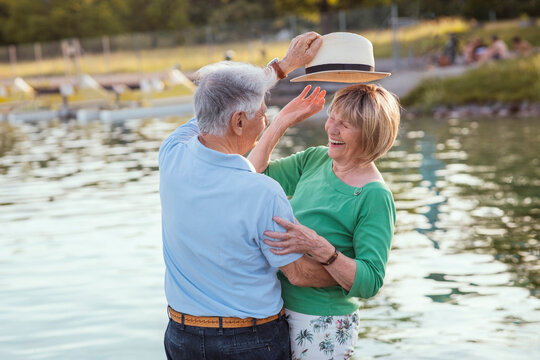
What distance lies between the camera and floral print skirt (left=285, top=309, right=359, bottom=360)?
2.65 metres

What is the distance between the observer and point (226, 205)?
2.32 meters

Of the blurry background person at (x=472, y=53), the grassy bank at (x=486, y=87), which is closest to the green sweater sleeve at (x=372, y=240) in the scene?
the grassy bank at (x=486, y=87)

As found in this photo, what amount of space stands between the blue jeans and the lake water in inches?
93.2

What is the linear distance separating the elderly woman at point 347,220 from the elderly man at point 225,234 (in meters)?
0.11

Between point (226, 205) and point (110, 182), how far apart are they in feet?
32.8

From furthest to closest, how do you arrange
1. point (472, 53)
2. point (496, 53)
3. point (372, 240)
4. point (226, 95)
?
point (472, 53), point (496, 53), point (372, 240), point (226, 95)

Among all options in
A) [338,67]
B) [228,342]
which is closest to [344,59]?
[338,67]

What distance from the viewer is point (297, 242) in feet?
7.71

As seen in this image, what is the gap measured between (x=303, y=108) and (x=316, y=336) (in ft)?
2.92

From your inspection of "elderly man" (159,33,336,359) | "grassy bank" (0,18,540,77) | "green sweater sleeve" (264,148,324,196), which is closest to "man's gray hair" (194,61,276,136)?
"elderly man" (159,33,336,359)

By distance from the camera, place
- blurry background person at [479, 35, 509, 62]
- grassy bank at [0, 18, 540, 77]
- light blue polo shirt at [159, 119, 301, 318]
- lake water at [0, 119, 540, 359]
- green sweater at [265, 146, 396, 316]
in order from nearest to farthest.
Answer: light blue polo shirt at [159, 119, 301, 318] → green sweater at [265, 146, 396, 316] → lake water at [0, 119, 540, 359] → blurry background person at [479, 35, 509, 62] → grassy bank at [0, 18, 540, 77]

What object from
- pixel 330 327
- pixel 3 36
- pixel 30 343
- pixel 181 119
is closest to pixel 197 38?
pixel 181 119

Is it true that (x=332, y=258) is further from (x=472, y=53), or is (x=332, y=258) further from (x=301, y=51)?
(x=472, y=53)

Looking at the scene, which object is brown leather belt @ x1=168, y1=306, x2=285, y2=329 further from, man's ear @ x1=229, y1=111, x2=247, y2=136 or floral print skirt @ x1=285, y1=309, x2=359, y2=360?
man's ear @ x1=229, y1=111, x2=247, y2=136
